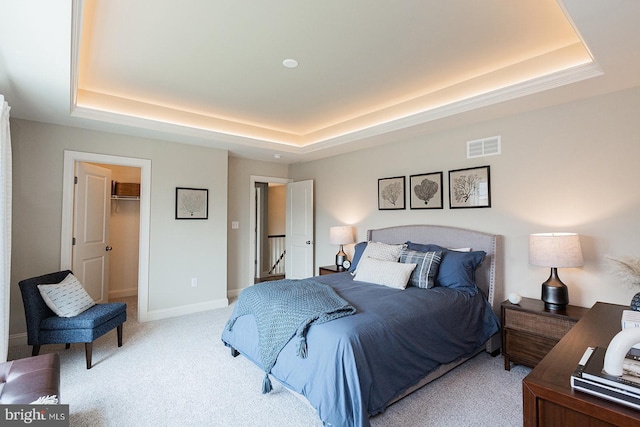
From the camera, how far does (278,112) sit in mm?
4094

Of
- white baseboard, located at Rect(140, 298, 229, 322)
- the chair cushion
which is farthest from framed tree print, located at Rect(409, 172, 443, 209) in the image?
the chair cushion

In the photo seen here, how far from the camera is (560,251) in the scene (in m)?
2.57

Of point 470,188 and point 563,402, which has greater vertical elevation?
point 470,188

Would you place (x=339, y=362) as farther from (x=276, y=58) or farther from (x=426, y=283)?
(x=276, y=58)

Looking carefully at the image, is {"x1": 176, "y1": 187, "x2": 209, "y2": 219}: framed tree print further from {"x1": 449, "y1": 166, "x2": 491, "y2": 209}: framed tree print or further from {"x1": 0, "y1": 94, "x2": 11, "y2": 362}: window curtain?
{"x1": 449, "y1": 166, "x2": 491, "y2": 209}: framed tree print

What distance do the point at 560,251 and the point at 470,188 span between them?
3.77 ft

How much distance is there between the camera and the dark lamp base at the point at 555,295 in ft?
8.63

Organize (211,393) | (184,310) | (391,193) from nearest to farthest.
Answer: (211,393)
(391,193)
(184,310)

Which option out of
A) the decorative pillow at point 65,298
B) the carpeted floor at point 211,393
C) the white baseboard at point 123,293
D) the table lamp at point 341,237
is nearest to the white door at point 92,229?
the white baseboard at point 123,293

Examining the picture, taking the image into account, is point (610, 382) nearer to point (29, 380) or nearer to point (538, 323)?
point (538, 323)

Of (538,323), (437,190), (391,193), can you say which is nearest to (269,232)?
(391,193)

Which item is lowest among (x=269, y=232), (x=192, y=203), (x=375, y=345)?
(x=375, y=345)

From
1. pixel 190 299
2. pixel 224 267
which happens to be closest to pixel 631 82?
pixel 224 267

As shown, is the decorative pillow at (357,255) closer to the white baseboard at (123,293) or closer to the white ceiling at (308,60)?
the white ceiling at (308,60)
